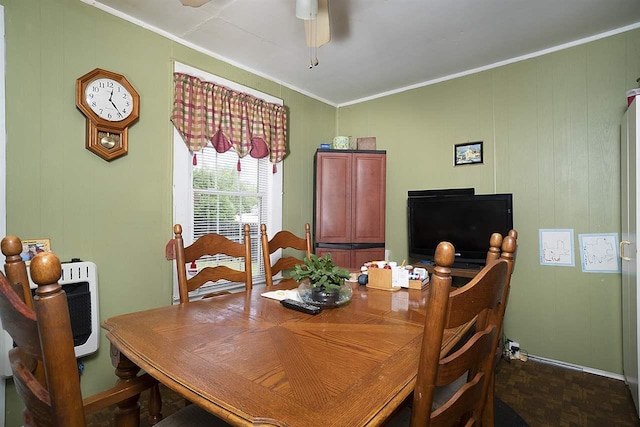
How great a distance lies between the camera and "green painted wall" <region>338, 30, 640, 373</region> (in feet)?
8.26

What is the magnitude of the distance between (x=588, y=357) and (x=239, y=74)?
3821mm

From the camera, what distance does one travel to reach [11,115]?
1.86 metres

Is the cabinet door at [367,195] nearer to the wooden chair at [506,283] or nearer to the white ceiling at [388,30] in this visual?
the white ceiling at [388,30]

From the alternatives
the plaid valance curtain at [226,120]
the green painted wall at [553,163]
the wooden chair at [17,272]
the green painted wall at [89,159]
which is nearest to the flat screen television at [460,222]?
the green painted wall at [553,163]

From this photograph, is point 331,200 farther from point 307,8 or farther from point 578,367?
point 578,367

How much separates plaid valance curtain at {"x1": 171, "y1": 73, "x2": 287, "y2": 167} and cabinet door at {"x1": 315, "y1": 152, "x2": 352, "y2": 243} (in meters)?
0.50

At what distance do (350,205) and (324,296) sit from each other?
2191mm

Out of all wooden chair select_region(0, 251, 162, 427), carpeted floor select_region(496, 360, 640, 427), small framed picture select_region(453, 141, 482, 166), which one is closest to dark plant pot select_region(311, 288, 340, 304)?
wooden chair select_region(0, 251, 162, 427)

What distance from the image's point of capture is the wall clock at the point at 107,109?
2.11 meters

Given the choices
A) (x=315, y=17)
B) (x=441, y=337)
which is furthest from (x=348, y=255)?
(x=441, y=337)

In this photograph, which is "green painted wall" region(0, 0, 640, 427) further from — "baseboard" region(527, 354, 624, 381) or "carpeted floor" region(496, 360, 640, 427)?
"carpeted floor" region(496, 360, 640, 427)

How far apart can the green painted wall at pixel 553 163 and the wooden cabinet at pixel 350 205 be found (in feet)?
2.00

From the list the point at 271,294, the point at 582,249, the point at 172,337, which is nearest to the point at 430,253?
the point at 582,249

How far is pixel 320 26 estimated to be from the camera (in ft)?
6.48
